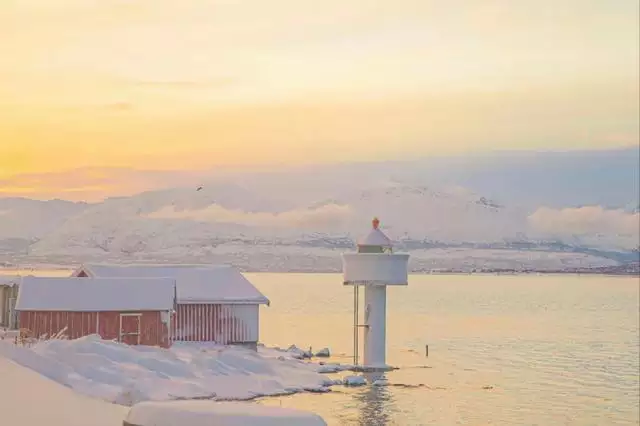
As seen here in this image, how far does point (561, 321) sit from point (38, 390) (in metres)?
85.1

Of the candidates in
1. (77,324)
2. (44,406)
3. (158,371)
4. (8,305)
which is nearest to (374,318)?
(158,371)

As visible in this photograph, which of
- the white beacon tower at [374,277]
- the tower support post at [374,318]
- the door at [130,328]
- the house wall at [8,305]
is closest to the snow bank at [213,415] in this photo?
the door at [130,328]

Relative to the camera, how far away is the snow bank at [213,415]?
12930 millimetres

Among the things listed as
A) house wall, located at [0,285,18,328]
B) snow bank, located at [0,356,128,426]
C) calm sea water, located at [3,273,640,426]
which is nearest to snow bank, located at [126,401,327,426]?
snow bank, located at [0,356,128,426]

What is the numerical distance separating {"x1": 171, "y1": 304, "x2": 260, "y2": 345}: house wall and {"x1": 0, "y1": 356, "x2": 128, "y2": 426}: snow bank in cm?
2042

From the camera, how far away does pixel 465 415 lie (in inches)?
1292

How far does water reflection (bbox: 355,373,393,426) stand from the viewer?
29.9m

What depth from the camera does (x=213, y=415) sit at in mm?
13000

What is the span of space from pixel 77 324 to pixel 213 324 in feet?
21.6

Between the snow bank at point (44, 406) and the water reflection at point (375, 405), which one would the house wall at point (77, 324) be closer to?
the water reflection at point (375, 405)

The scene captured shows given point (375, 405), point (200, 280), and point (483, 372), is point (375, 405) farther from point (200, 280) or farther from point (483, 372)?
point (483, 372)

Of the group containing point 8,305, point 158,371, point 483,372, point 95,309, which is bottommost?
point 483,372

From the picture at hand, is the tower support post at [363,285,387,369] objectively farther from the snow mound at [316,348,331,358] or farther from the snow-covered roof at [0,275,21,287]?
the snow-covered roof at [0,275,21,287]

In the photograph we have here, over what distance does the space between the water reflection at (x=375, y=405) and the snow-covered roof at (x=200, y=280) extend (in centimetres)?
741
